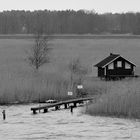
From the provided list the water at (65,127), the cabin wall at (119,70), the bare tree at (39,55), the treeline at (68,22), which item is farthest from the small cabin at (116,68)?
the treeline at (68,22)

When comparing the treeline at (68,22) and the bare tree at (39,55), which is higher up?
the treeline at (68,22)

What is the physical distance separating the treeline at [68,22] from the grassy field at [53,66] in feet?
78.3

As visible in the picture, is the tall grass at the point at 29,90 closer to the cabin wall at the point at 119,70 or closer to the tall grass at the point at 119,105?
the tall grass at the point at 119,105

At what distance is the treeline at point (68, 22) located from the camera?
115 meters

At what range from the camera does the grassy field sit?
32781mm

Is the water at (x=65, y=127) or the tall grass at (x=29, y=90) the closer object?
the water at (x=65, y=127)

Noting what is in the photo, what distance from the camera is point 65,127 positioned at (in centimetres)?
2270

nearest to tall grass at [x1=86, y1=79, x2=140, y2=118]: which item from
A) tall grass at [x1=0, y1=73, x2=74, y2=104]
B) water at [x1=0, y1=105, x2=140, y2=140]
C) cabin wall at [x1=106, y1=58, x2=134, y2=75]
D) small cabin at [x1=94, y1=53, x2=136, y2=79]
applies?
water at [x1=0, y1=105, x2=140, y2=140]

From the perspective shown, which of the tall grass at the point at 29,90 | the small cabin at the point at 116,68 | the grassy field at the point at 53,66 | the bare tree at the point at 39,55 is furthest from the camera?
the bare tree at the point at 39,55

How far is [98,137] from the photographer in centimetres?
2034

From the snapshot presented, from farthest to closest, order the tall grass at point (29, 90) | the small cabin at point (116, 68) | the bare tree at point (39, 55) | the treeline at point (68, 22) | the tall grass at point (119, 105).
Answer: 1. the treeline at point (68, 22)
2. the bare tree at point (39, 55)
3. the small cabin at point (116, 68)
4. the tall grass at point (29, 90)
5. the tall grass at point (119, 105)

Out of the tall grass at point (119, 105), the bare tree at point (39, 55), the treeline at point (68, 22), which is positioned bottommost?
the tall grass at point (119, 105)

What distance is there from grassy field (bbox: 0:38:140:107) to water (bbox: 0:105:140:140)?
5.46 m

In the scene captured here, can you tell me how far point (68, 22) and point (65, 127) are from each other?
96.0 meters
